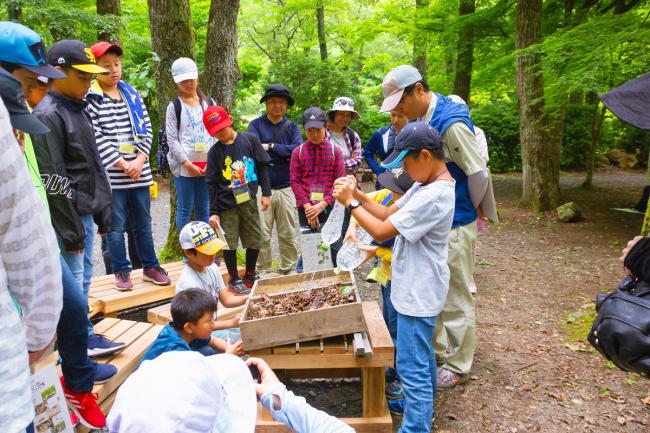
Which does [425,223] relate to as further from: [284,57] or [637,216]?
[284,57]

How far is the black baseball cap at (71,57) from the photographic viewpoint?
3.05 meters

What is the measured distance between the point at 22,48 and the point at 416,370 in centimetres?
247

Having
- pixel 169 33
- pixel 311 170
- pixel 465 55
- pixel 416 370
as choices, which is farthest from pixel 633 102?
pixel 465 55

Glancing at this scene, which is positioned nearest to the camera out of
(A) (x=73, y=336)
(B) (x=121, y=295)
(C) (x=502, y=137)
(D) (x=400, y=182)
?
(A) (x=73, y=336)

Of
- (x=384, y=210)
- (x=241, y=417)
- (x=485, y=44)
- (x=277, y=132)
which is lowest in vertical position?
(x=241, y=417)

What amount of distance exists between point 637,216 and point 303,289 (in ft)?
26.5

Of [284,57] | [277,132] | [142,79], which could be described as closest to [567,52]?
[277,132]

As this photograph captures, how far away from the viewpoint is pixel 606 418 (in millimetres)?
3096

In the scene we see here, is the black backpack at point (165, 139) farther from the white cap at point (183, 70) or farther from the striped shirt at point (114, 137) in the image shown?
the striped shirt at point (114, 137)

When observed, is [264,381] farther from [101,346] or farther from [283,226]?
[283,226]

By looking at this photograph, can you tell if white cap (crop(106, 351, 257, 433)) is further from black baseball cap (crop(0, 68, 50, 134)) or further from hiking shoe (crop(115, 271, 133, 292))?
hiking shoe (crop(115, 271, 133, 292))

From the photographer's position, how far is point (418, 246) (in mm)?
2568

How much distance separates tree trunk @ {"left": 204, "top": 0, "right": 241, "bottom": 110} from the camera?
589 centimetres

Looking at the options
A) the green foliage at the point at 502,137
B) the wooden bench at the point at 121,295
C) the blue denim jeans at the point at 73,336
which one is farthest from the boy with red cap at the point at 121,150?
the green foliage at the point at 502,137
